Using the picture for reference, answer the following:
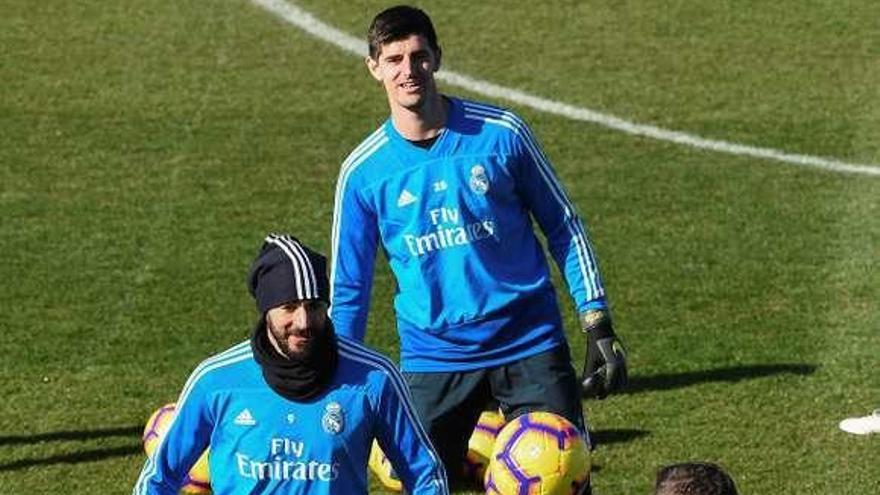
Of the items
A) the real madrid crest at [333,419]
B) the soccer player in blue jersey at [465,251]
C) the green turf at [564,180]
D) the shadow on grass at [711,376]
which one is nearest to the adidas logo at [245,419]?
the real madrid crest at [333,419]

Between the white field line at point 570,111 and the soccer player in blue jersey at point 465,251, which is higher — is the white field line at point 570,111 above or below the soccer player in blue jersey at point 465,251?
below

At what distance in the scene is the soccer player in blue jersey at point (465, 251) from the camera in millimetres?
10180

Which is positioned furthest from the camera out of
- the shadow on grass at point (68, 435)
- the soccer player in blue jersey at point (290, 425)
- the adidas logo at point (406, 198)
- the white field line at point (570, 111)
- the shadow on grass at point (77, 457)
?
the white field line at point (570, 111)

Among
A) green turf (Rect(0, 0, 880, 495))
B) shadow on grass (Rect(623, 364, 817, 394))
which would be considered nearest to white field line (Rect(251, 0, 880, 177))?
green turf (Rect(0, 0, 880, 495))

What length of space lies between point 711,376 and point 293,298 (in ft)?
21.6

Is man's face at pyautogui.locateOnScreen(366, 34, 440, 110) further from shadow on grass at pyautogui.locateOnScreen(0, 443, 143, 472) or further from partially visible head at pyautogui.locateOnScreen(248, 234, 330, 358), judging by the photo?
shadow on grass at pyautogui.locateOnScreen(0, 443, 143, 472)

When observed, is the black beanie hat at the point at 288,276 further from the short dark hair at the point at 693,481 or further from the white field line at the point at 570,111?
the white field line at the point at 570,111

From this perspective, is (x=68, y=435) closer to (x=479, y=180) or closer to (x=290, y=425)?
(x=479, y=180)

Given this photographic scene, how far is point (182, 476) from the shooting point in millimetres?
8664

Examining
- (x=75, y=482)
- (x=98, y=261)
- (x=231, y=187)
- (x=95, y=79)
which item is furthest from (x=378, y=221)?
(x=95, y=79)

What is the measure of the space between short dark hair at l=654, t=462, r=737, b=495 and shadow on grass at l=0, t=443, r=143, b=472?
265 inches

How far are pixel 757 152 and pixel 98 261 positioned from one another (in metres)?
6.12

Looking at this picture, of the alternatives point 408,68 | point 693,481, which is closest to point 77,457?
point 408,68

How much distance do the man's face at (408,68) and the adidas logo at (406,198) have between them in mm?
432
